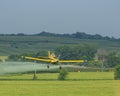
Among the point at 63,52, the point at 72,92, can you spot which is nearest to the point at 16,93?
the point at 72,92

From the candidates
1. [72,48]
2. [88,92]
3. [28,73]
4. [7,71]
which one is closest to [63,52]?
[72,48]

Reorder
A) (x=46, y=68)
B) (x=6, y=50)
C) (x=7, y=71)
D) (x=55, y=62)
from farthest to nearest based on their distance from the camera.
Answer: (x=6, y=50) < (x=55, y=62) < (x=46, y=68) < (x=7, y=71)

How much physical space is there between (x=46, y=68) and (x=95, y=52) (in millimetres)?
105773

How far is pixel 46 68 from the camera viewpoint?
285 ft

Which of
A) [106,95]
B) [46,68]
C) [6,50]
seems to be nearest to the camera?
[106,95]

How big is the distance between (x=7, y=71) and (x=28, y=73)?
13.8 metres

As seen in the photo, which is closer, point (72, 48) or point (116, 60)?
point (116, 60)

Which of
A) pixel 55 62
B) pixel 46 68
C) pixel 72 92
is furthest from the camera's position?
pixel 55 62

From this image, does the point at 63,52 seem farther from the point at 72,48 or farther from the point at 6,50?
the point at 6,50

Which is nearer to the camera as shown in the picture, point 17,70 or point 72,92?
point 72,92

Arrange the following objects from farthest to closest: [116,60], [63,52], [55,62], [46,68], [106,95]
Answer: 1. [63,52]
2. [116,60]
3. [55,62]
4. [46,68]
5. [106,95]

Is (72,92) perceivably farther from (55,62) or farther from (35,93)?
(55,62)

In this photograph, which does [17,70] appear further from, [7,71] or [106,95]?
[106,95]

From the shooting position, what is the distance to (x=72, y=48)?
185875 mm
